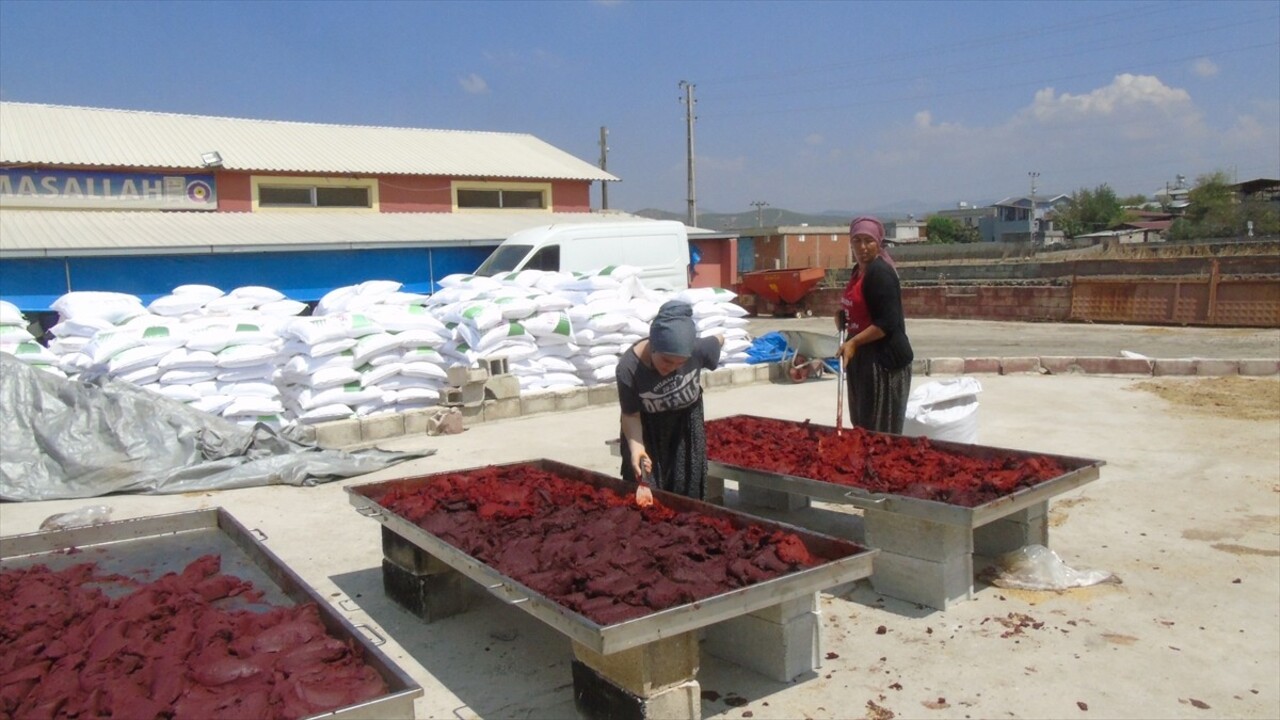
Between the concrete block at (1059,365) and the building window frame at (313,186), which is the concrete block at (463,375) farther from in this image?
the building window frame at (313,186)

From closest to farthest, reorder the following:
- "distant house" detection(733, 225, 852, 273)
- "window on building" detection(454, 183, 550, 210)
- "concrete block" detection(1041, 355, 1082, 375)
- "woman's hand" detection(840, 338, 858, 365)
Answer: "woman's hand" detection(840, 338, 858, 365) → "concrete block" detection(1041, 355, 1082, 375) → "window on building" detection(454, 183, 550, 210) → "distant house" detection(733, 225, 852, 273)

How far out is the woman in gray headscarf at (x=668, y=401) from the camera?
4250 millimetres

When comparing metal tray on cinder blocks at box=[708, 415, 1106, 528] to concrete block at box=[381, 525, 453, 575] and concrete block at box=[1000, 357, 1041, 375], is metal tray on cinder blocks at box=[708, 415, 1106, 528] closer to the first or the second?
concrete block at box=[381, 525, 453, 575]

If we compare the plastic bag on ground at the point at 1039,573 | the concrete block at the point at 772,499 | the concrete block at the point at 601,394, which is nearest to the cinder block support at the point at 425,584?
the concrete block at the point at 772,499

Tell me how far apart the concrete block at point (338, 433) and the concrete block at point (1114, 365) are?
348 inches

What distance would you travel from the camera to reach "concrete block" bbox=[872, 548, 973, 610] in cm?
466

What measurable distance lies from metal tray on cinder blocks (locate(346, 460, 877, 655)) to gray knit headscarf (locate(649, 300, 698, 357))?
740 mm

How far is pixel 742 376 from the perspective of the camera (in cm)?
1267

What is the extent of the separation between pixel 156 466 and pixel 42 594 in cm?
437

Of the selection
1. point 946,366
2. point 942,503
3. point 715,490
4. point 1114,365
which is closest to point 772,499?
point 715,490

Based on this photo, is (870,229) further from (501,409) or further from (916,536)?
(501,409)

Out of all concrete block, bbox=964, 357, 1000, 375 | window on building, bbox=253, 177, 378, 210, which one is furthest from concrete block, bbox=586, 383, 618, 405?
window on building, bbox=253, 177, 378, 210

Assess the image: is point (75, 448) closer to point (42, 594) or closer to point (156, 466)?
point (156, 466)

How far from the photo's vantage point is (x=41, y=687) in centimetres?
278
